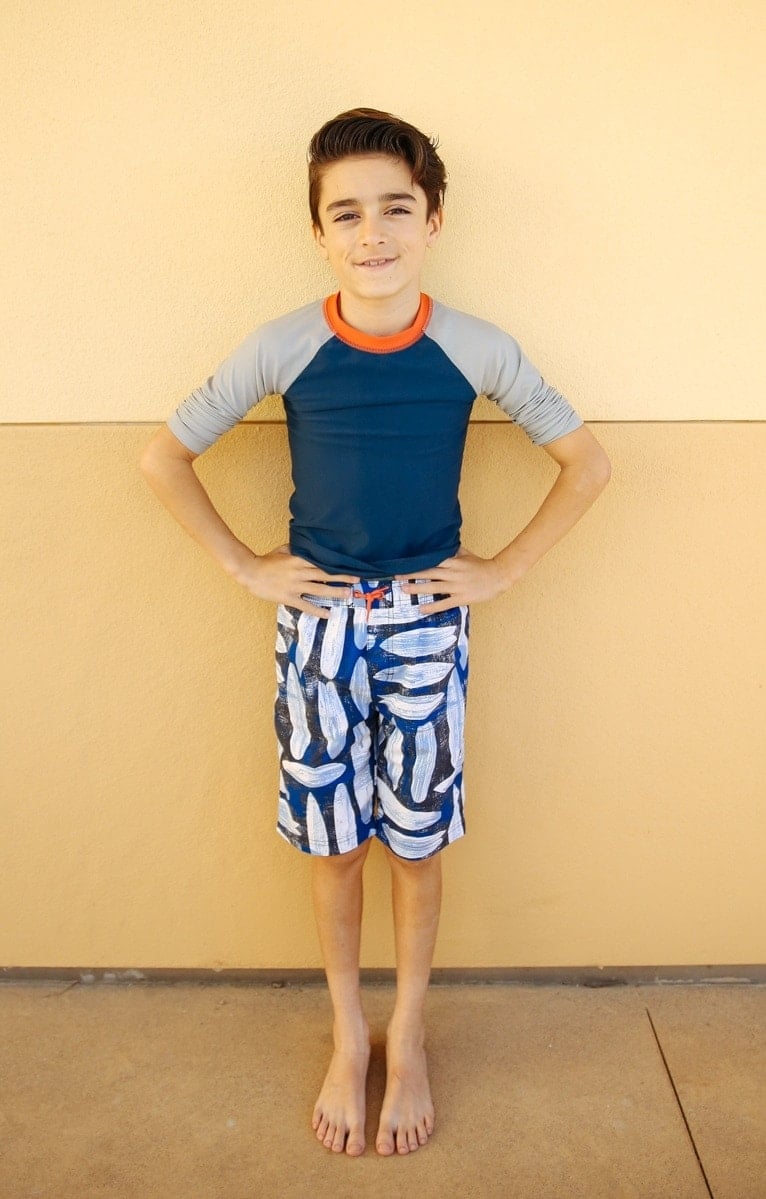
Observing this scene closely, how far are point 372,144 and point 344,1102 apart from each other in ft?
5.64

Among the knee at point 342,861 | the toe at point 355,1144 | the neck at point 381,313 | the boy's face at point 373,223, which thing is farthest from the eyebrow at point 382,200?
the toe at point 355,1144

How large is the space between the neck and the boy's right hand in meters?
0.41

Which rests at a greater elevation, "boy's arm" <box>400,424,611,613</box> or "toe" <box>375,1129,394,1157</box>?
"boy's arm" <box>400,424,611,613</box>

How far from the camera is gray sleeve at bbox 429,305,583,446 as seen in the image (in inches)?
53.9

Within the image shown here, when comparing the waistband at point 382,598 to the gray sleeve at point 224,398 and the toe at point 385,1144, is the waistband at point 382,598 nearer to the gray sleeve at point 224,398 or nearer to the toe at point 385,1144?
the gray sleeve at point 224,398

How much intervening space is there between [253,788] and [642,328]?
124 cm

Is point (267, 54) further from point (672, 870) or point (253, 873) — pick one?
point (672, 870)

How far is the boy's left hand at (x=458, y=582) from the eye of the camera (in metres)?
1.43

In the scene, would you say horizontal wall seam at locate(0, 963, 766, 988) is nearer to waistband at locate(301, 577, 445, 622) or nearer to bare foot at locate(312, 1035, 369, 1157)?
bare foot at locate(312, 1035, 369, 1157)

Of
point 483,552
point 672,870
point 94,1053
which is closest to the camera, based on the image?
point 483,552

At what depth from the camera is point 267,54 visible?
140 cm

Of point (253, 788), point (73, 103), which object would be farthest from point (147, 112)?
point (253, 788)

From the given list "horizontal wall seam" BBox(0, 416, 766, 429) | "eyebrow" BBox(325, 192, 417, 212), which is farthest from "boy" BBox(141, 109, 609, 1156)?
"horizontal wall seam" BBox(0, 416, 766, 429)

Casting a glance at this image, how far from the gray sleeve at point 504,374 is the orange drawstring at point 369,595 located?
383mm
